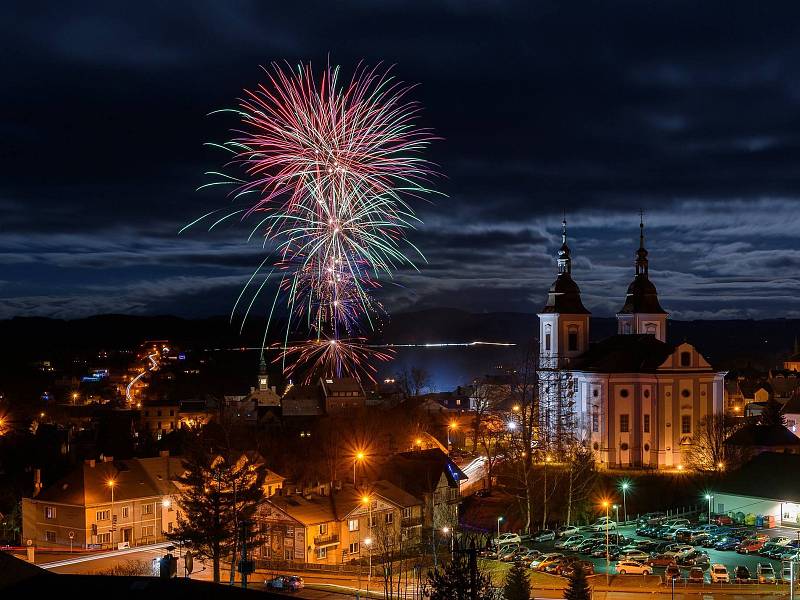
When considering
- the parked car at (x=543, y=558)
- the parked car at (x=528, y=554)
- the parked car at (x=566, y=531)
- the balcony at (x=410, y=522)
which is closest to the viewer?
the parked car at (x=543, y=558)

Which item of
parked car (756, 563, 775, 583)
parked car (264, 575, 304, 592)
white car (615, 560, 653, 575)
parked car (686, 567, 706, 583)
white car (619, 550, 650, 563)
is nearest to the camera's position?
parked car (264, 575, 304, 592)

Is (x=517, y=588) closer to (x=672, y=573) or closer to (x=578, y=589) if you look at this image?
(x=578, y=589)

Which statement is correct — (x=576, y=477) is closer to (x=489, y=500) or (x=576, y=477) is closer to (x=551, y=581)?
(x=489, y=500)

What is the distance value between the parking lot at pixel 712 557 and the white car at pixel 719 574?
34 centimetres

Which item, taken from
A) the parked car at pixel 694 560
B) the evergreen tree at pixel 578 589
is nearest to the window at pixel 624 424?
the parked car at pixel 694 560

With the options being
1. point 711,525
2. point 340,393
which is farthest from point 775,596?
point 340,393

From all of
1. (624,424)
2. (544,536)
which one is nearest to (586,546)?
(544,536)

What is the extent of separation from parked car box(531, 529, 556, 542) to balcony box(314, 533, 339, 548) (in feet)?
27.4

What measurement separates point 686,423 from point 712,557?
858 inches

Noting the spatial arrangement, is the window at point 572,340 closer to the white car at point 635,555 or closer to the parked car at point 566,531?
the parked car at point 566,531

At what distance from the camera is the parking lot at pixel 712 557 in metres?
33.2

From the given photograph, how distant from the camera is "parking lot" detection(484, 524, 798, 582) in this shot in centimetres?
3325

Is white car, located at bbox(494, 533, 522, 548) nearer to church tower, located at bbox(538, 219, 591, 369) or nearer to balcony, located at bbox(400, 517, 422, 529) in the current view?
balcony, located at bbox(400, 517, 422, 529)

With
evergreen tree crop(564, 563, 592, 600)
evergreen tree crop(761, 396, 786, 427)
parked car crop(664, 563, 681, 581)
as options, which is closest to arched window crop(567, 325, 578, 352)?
evergreen tree crop(761, 396, 786, 427)
